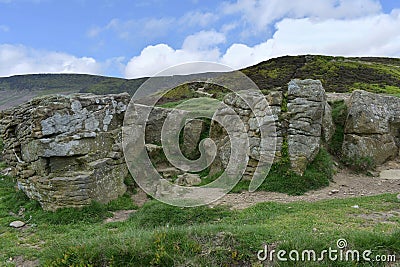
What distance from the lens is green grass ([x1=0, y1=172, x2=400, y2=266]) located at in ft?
21.3

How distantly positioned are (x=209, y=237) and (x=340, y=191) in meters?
6.56

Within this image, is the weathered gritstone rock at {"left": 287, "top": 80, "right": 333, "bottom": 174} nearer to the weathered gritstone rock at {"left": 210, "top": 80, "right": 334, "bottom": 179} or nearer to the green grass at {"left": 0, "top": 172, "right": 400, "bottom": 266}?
the weathered gritstone rock at {"left": 210, "top": 80, "right": 334, "bottom": 179}

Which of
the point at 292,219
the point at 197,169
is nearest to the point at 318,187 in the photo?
the point at 292,219

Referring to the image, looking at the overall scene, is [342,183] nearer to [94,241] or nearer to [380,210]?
[380,210]

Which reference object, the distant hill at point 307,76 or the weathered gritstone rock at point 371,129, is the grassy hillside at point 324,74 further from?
the weathered gritstone rock at point 371,129

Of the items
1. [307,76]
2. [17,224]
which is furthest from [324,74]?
[17,224]

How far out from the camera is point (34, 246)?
8133mm

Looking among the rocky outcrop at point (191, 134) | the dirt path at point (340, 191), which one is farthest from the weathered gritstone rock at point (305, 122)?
the rocky outcrop at point (191, 134)

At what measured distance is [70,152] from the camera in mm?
11398

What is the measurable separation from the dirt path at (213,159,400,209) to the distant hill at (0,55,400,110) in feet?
18.8

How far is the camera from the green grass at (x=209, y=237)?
650cm

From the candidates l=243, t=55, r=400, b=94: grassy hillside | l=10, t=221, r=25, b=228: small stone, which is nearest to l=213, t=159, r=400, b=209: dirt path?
l=10, t=221, r=25, b=228: small stone

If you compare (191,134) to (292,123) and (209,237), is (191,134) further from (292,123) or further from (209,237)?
(209,237)

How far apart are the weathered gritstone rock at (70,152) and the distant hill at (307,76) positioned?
3.18 metres
